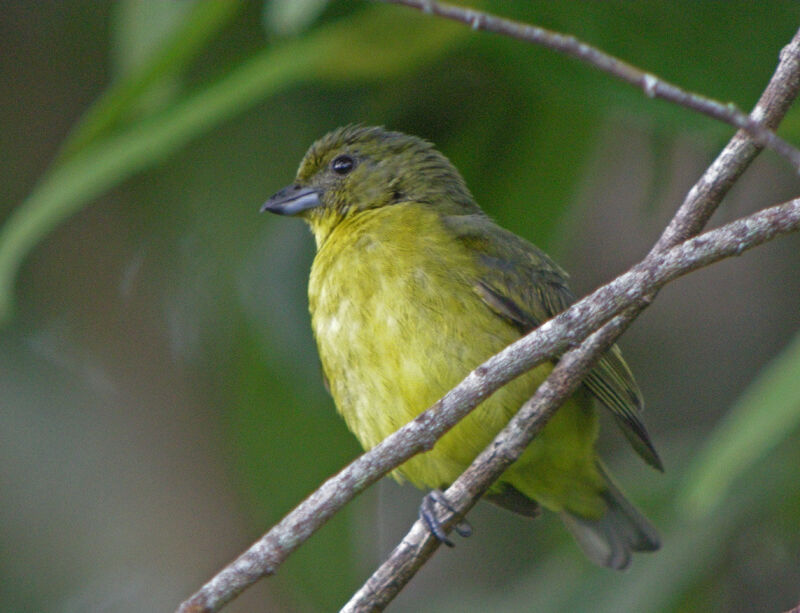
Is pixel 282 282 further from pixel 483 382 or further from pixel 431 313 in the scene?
pixel 483 382

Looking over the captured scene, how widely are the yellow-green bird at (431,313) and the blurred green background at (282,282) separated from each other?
36cm

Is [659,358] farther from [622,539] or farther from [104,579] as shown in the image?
[104,579]

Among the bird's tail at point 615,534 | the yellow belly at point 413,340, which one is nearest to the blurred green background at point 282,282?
the bird's tail at point 615,534

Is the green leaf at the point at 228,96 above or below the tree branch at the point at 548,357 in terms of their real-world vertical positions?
above

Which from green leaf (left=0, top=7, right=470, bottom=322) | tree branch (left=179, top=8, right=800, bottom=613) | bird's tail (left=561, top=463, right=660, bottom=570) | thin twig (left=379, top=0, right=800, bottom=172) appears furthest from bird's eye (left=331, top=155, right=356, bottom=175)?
thin twig (left=379, top=0, right=800, bottom=172)

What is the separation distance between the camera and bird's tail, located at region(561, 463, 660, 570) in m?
3.42

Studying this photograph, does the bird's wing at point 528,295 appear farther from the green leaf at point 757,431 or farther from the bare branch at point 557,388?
the bare branch at point 557,388

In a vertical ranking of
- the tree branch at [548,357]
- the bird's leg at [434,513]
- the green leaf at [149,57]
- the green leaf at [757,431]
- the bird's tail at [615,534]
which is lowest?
the bird's tail at [615,534]

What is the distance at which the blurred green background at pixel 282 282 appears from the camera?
11.3ft

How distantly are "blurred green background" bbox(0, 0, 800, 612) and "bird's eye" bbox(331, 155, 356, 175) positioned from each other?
0.28 metres

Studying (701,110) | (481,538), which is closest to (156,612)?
(481,538)

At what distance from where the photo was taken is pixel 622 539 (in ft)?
11.3

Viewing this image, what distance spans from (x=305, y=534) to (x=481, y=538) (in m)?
3.10

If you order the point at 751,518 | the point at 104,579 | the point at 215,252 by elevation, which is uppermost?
the point at 215,252
